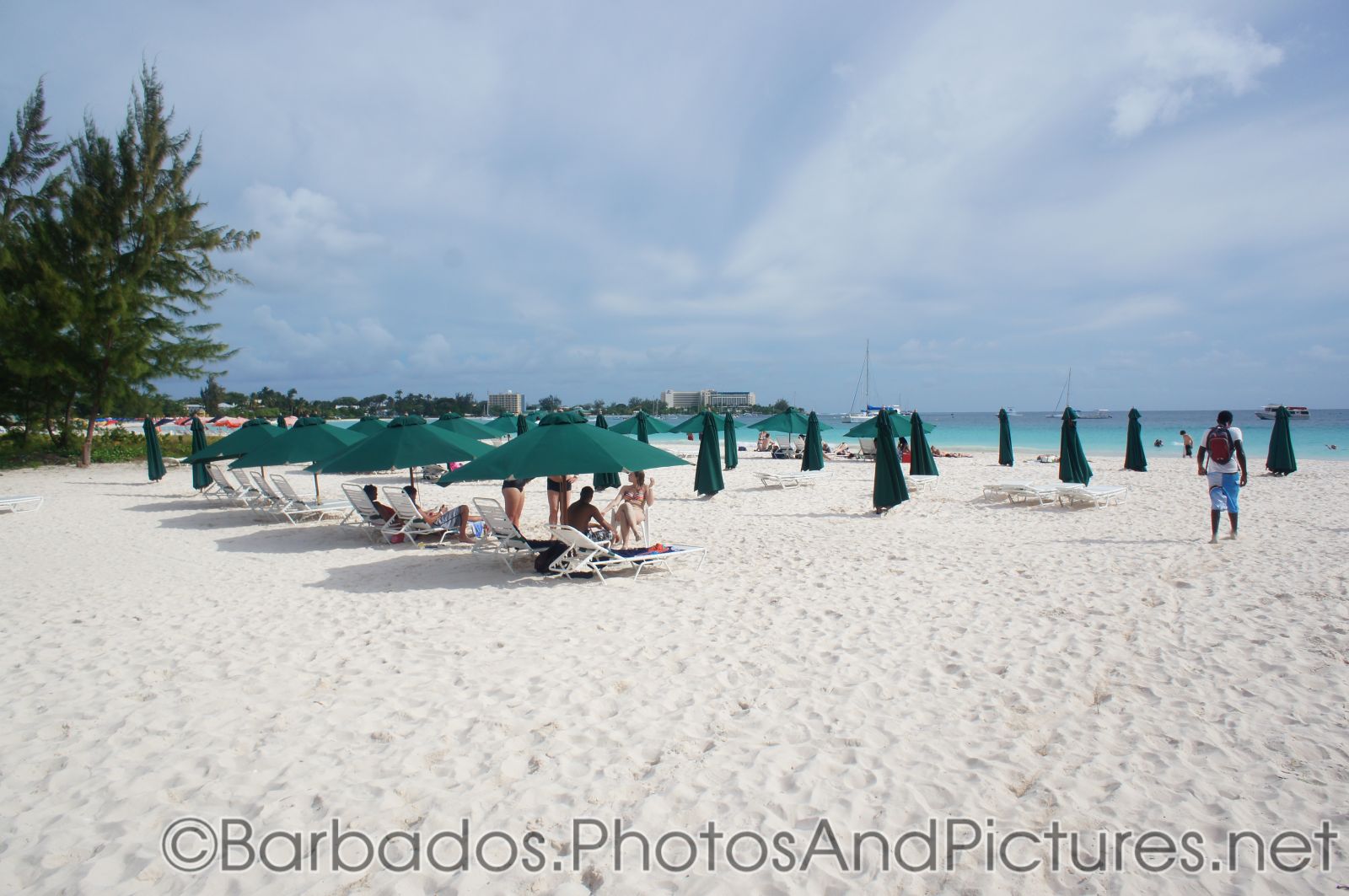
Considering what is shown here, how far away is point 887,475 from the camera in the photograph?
1073 centimetres

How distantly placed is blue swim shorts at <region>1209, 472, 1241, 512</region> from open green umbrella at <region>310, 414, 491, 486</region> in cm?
864

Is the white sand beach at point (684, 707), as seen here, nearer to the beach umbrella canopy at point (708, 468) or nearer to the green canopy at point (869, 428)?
the beach umbrella canopy at point (708, 468)

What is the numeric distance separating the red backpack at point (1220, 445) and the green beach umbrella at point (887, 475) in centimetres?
381

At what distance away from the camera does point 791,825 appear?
281cm

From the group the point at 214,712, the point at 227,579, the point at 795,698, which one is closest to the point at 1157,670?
the point at 795,698

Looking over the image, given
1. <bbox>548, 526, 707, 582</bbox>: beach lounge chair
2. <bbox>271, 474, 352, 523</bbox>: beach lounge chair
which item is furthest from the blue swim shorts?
<bbox>271, 474, 352, 523</bbox>: beach lounge chair

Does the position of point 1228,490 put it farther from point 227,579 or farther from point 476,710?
point 227,579

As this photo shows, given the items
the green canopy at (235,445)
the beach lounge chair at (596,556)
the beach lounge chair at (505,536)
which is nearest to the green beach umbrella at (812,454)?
the beach lounge chair at (596,556)

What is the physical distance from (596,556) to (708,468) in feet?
21.6

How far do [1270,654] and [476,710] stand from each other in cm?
500

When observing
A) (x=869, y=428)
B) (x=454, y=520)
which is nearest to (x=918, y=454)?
(x=869, y=428)

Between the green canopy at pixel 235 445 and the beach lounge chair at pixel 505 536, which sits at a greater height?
the green canopy at pixel 235 445

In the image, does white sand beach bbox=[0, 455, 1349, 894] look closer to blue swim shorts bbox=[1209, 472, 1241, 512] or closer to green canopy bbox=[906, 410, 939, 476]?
blue swim shorts bbox=[1209, 472, 1241, 512]

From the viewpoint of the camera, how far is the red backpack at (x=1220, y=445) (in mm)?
7805
